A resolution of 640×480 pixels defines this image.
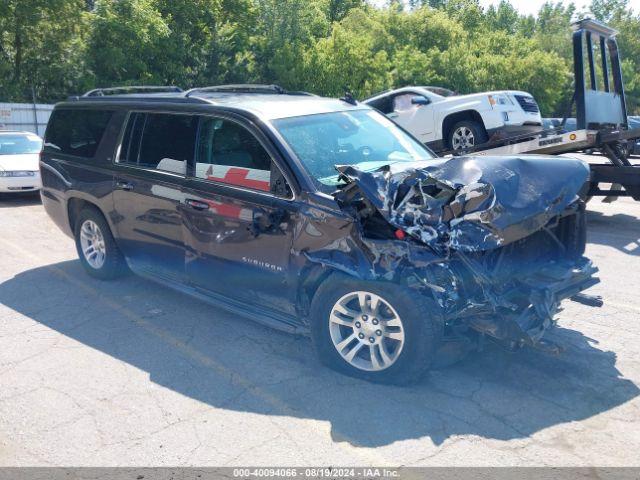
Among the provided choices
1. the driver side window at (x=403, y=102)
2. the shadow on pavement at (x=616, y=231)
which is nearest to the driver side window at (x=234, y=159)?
the shadow on pavement at (x=616, y=231)

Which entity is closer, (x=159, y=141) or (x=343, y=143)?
(x=343, y=143)

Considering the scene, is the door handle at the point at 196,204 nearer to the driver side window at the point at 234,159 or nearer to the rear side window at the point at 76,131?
the driver side window at the point at 234,159

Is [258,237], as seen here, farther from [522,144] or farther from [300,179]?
[522,144]

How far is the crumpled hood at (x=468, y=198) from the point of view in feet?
12.7

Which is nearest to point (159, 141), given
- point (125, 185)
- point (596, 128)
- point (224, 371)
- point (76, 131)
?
point (125, 185)

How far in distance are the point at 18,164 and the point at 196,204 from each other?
851 cm

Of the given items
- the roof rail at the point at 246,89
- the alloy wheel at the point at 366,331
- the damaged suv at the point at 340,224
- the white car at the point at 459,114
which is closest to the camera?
the damaged suv at the point at 340,224

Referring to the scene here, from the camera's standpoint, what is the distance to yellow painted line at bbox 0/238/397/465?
350cm

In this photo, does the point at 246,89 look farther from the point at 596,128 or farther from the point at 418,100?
the point at 418,100

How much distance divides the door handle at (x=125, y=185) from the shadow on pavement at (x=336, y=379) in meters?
1.07

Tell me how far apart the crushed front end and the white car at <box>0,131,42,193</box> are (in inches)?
342

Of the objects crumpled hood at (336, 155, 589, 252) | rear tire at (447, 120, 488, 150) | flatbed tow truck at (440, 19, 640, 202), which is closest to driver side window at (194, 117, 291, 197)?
crumpled hood at (336, 155, 589, 252)

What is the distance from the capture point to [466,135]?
37.9ft

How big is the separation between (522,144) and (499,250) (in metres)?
5.36
